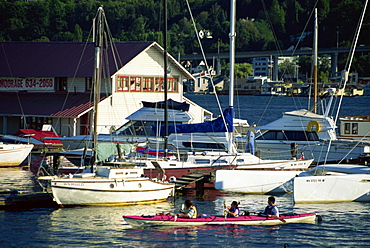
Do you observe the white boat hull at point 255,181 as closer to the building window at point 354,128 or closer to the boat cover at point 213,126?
the boat cover at point 213,126

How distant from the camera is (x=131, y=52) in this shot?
54.4 meters

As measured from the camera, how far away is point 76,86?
53812mm

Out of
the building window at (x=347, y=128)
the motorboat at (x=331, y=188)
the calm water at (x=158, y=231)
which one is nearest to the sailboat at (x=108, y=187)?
the calm water at (x=158, y=231)

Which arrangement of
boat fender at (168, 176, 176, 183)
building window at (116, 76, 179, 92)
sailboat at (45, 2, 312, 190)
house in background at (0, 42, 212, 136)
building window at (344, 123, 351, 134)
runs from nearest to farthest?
boat fender at (168, 176, 176, 183) < sailboat at (45, 2, 312, 190) < building window at (344, 123, 351, 134) < house in background at (0, 42, 212, 136) < building window at (116, 76, 179, 92)

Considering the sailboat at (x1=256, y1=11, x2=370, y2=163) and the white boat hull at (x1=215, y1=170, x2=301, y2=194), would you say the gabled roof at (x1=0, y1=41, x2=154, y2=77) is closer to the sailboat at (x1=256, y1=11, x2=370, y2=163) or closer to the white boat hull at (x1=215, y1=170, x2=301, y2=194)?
the sailboat at (x1=256, y1=11, x2=370, y2=163)

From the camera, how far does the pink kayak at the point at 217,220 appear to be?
995 inches

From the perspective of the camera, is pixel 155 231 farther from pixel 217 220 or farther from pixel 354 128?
pixel 354 128

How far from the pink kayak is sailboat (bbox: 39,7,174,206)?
150 inches

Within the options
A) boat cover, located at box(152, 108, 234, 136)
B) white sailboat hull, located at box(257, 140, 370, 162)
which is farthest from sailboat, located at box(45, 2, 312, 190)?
white sailboat hull, located at box(257, 140, 370, 162)

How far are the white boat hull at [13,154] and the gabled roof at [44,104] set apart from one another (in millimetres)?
7893

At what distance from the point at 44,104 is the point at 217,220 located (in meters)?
29.5

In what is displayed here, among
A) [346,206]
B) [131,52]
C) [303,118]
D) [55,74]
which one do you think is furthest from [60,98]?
[346,206]

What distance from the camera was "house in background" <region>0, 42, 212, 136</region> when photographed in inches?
2000

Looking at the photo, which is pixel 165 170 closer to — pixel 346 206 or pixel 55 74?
pixel 346 206
